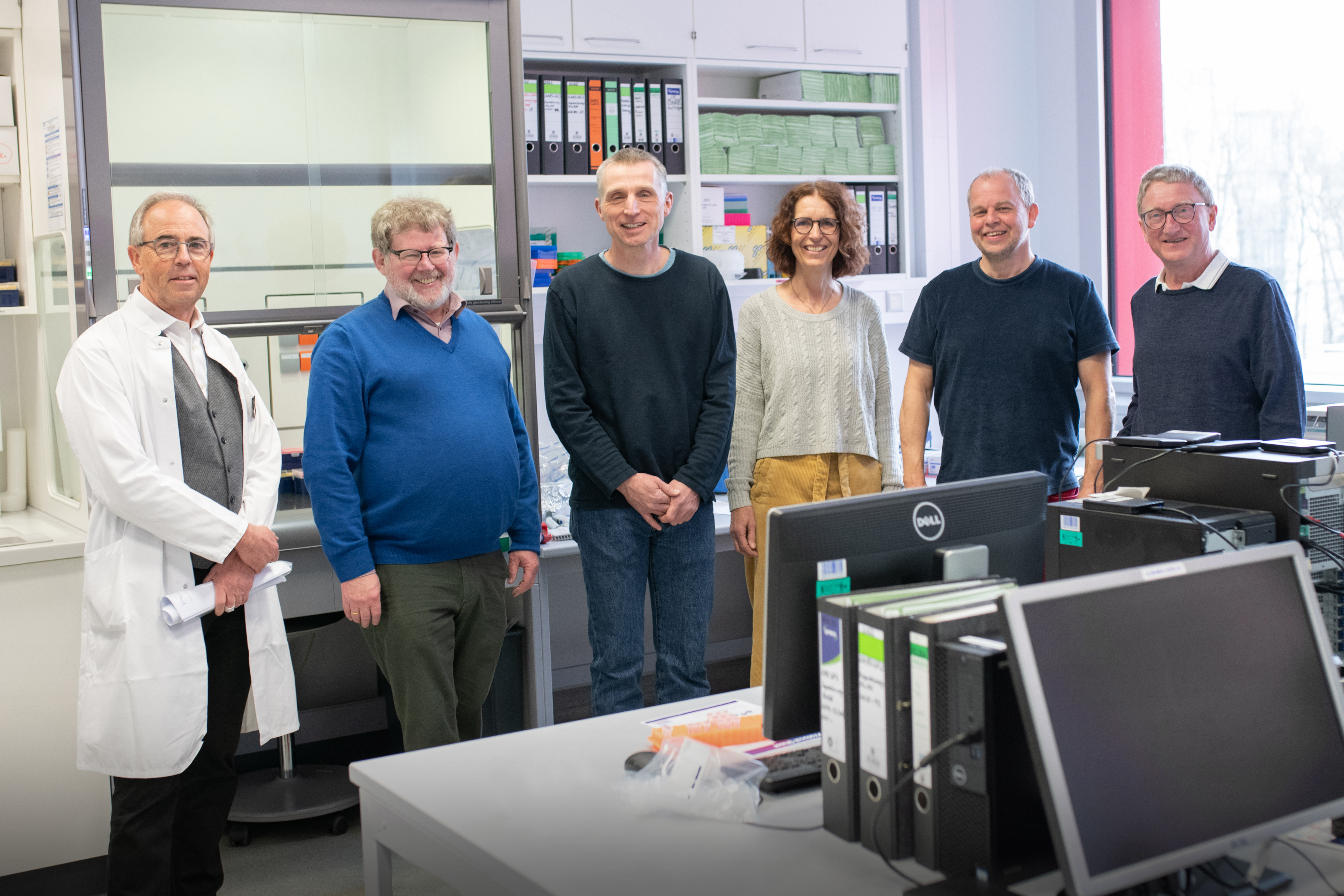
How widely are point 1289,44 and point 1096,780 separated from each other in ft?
11.6

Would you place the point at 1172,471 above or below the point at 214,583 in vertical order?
above

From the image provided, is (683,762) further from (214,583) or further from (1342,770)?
(214,583)

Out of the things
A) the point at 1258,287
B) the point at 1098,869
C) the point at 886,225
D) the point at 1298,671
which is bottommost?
the point at 1098,869

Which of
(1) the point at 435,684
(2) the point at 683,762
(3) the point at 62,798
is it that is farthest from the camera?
(3) the point at 62,798

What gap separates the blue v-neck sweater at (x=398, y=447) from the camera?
2227mm

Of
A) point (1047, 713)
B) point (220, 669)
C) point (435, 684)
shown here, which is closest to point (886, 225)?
point (435, 684)

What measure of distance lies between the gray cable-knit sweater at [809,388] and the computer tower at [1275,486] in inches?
41.1

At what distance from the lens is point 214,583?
2.17m

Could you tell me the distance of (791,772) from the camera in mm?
1429

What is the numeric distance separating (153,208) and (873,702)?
1701mm

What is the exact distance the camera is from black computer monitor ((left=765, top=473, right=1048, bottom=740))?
4.33ft

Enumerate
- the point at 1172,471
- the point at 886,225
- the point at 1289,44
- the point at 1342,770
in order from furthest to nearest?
1. the point at 886,225
2. the point at 1289,44
3. the point at 1172,471
4. the point at 1342,770

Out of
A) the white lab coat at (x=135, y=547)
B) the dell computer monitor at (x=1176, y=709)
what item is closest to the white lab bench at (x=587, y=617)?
the white lab coat at (x=135, y=547)

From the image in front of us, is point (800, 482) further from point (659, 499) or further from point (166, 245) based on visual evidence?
point (166, 245)
